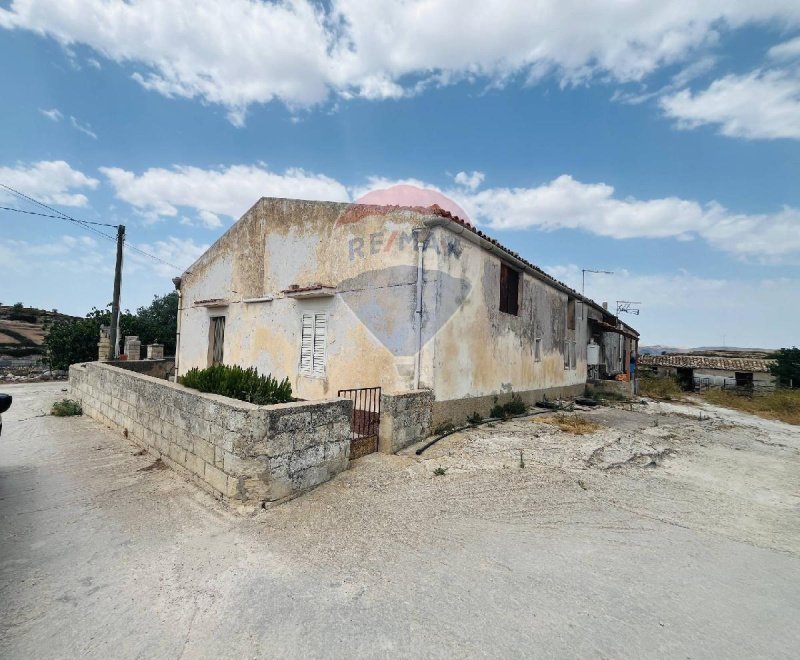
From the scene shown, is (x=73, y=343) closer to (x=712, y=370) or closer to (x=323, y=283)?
(x=323, y=283)

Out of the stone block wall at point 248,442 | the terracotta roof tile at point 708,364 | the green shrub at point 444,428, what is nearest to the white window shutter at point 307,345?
the stone block wall at point 248,442

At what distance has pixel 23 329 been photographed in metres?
24.4

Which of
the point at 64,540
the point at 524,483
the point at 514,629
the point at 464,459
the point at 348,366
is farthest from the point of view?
the point at 348,366

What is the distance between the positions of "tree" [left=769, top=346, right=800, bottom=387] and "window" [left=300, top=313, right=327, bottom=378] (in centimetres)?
3074

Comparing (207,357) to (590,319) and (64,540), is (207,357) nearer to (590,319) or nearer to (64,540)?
(64,540)

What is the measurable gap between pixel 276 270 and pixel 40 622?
26.8ft

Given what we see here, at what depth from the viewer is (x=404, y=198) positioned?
8.52 meters

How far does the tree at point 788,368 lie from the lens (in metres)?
25.2

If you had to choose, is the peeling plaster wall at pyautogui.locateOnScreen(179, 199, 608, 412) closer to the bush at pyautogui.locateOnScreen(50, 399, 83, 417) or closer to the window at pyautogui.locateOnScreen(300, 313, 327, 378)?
the window at pyautogui.locateOnScreen(300, 313, 327, 378)

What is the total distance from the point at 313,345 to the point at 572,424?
6205 mm

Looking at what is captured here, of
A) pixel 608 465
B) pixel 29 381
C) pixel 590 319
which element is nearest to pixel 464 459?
pixel 608 465

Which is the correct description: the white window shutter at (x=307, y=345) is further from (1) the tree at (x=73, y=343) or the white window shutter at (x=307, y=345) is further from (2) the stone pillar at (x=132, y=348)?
(1) the tree at (x=73, y=343)

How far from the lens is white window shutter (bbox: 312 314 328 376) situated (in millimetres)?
9016

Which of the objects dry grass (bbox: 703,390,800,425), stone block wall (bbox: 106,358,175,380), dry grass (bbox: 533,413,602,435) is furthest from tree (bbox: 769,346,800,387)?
stone block wall (bbox: 106,358,175,380)
